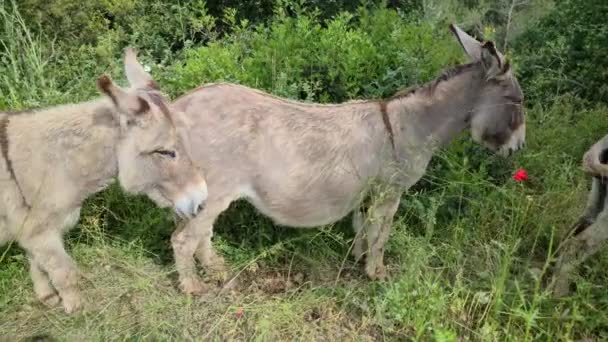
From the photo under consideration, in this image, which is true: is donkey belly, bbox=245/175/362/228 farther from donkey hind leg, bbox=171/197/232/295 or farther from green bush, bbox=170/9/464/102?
green bush, bbox=170/9/464/102

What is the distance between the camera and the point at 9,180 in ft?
9.88

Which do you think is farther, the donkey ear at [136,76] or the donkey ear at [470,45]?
the donkey ear at [470,45]

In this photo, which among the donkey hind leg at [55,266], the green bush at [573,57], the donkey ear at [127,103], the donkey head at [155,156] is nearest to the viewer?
the donkey ear at [127,103]

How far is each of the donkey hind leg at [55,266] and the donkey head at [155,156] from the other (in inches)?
20.7

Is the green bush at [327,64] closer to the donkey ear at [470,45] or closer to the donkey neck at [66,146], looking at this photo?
the donkey ear at [470,45]

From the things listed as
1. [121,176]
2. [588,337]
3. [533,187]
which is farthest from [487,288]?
[121,176]

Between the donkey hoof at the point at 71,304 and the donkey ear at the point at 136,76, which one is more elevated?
the donkey ear at the point at 136,76

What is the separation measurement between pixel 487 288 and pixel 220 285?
172cm

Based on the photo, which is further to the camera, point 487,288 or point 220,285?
point 220,285

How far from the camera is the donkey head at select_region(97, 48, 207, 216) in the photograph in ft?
9.79

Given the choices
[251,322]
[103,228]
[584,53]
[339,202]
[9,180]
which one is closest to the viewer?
[9,180]

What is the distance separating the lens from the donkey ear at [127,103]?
2.84 metres

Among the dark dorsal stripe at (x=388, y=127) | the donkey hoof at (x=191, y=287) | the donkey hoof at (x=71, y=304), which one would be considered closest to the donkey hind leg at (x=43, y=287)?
the donkey hoof at (x=71, y=304)

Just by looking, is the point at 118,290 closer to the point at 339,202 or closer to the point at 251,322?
the point at 251,322
